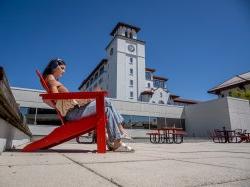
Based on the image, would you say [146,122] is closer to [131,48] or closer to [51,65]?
[51,65]

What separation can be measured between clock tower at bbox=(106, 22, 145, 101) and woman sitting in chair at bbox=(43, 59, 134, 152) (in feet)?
119

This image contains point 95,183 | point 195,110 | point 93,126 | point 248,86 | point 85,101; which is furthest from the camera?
point 248,86

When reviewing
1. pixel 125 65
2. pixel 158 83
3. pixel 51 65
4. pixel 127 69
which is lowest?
pixel 51 65

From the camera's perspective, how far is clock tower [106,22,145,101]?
40281 millimetres

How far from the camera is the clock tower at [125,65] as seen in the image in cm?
4028

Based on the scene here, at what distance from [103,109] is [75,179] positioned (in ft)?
5.25

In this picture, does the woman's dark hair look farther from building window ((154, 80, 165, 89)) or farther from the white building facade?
building window ((154, 80, 165, 89))

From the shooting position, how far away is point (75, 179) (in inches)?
36.9

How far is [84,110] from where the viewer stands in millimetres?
2652

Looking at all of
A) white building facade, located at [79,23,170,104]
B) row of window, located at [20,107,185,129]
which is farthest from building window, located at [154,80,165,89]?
row of window, located at [20,107,185,129]

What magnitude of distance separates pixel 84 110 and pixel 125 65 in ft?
130

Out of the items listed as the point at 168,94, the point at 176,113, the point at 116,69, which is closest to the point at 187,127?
the point at 176,113

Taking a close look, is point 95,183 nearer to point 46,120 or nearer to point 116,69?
point 46,120

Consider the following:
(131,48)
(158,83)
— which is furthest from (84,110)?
(158,83)
